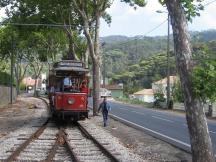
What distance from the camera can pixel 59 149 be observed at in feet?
59.5

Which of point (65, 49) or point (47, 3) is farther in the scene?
point (65, 49)

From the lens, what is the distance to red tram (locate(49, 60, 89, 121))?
27.8 metres

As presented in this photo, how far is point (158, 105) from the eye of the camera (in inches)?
2394

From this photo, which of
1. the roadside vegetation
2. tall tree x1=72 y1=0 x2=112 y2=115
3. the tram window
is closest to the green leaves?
the roadside vegetation

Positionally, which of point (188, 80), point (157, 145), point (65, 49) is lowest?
point (157, 145)

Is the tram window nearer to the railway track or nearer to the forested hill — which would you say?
the railway track

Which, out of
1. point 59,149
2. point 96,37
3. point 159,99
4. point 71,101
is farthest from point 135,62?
point 59,149

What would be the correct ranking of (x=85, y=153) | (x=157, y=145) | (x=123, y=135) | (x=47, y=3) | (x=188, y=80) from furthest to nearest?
(x=47, y=3) → (x=123, y=135) → (x=157, y=145) → (x=85, y=153) → (x=188, y=80)

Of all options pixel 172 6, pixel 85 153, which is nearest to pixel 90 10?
pixel 85 153

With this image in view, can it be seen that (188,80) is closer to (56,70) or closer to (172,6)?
(172,6)

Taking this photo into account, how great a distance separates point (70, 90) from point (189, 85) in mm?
17071

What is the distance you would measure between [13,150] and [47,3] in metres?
26.2

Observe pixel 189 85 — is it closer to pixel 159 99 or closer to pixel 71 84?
pixel 71 84

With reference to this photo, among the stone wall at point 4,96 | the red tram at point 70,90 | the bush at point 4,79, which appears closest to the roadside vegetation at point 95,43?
the bush at point 4,79
